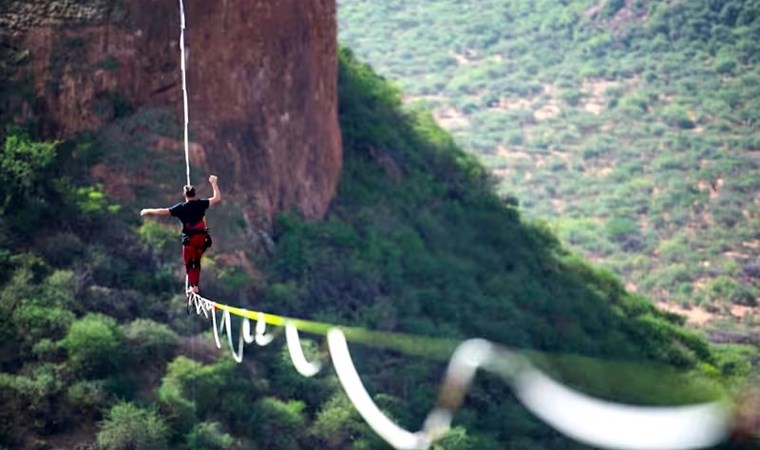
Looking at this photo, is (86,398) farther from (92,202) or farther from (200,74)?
(200,74)

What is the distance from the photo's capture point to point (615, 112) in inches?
3905

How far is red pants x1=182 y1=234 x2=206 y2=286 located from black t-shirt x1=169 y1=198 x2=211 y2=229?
19cm

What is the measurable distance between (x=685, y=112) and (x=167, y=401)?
68842 millimetres

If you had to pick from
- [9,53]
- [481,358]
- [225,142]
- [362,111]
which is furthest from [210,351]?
[481,358]

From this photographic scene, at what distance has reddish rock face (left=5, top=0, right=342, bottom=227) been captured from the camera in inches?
1366

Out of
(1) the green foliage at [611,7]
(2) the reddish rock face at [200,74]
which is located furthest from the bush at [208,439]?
(1) the green foliage at [611,7]

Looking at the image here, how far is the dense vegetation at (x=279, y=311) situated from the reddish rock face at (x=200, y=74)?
64 centimetres

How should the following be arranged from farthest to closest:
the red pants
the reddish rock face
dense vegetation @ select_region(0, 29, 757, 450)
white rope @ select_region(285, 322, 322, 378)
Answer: the reddish rock face < dense vegetation @ select_region(0, 29, 757, 450) < the red pants < white rope @ select_region(285, 322, 322, 378)

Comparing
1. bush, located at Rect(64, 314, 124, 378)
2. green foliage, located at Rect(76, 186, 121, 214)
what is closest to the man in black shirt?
bush, located at Rect(64, 314, 124, 378)

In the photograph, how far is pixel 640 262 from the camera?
75.9 m

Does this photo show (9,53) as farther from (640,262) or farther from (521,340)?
(640,262)

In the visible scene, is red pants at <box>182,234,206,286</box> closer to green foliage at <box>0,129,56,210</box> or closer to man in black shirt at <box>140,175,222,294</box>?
man in black shirt at <box>140,175,222,294</box>

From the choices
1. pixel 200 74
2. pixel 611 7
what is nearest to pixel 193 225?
pixel 200 74

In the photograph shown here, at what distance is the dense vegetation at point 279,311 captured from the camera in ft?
99.5
